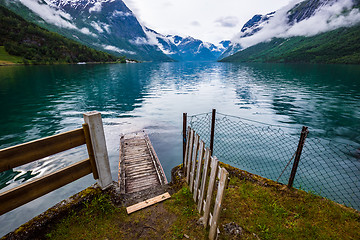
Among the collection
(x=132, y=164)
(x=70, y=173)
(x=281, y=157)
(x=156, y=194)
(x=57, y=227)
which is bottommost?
(x=281, y=157)

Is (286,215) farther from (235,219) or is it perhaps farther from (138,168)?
(138,168)

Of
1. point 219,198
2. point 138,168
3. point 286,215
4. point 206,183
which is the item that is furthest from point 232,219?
point 138,168

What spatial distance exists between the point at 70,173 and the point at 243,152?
1181cm

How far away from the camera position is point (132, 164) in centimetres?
1002

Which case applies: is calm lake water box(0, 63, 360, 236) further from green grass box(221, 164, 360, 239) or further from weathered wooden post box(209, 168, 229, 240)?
weathered wooden post box(209, 168, 229, 240)

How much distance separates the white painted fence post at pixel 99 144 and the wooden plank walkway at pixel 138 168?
7.87 ft

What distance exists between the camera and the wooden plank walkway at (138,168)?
8250 mm

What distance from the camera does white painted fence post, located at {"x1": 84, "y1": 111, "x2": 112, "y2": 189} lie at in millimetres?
4641

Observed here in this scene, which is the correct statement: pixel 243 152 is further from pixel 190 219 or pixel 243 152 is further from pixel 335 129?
pixel 335 129

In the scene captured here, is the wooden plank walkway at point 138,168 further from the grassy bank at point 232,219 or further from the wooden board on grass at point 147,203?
the grassy bank at point 232,219

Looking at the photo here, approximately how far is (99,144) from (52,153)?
3.68 feet

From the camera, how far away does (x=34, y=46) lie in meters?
153

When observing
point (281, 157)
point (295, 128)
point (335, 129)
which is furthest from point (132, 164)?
point (335, 129)

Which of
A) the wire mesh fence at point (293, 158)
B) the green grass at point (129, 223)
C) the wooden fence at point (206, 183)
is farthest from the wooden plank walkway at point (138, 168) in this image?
the wire mesh fence at point (293, 158)
